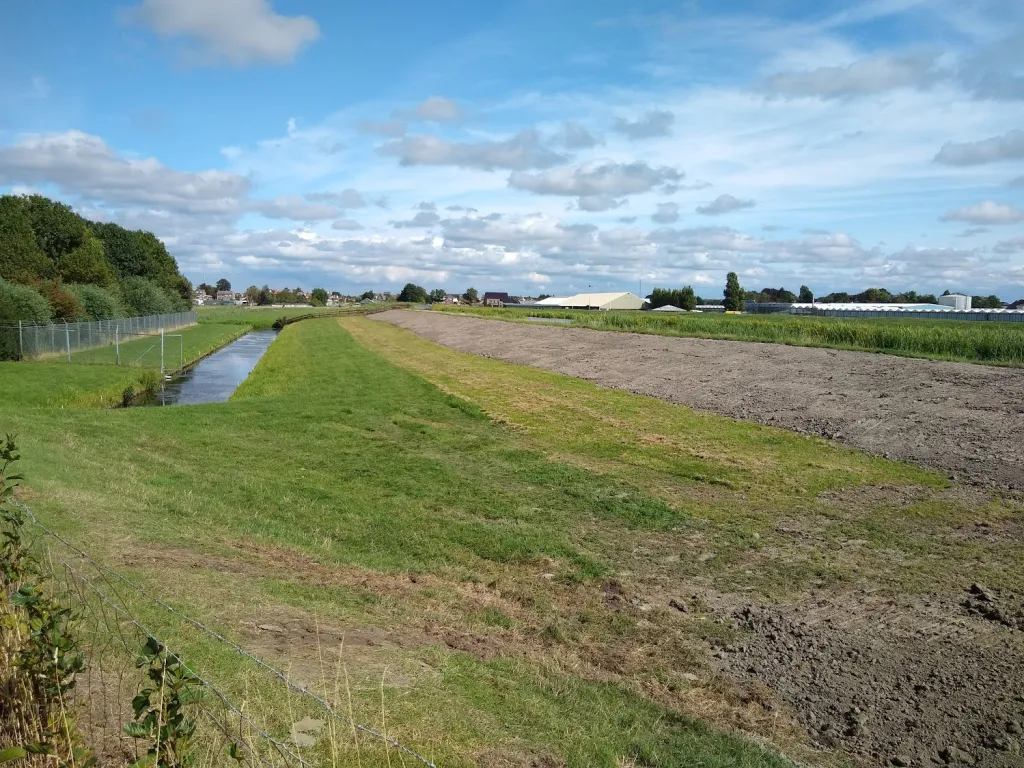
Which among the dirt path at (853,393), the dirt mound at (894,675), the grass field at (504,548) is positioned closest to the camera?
the dirt mound at (894,675)

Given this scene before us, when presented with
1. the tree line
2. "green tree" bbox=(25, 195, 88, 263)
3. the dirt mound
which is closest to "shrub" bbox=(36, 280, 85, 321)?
the tree line

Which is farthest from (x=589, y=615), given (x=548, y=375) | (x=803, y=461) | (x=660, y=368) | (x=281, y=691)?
(x=548, y=375)

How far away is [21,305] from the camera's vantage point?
41.4 metres

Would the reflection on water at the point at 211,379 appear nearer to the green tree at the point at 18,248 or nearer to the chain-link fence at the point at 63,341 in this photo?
the chain-link fence at the point at 63,341

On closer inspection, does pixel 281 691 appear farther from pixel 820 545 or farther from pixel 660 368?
pixel 660 368

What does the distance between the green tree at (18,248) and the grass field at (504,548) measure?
47.4 metres

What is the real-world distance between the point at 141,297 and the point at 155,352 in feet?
113

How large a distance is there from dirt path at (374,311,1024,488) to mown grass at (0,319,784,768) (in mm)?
6041

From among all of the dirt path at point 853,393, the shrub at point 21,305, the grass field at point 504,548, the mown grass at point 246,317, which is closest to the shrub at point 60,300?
the shrub at point 21,305

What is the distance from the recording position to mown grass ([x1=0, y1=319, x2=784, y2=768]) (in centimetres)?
544

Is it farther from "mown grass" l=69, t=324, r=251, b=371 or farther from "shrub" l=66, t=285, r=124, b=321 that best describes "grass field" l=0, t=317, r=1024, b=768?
"shrub" l=66, t=285, r=124, b=321

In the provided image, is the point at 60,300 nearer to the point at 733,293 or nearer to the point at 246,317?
the point at 246,317

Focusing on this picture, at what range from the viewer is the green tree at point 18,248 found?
58.4 m

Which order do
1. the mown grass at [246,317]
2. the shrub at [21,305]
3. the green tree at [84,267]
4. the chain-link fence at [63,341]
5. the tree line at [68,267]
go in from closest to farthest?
the chain-link fence at [63,341]
the shrub at [21,305]
the tree line at [68,267]
the green tree at [84,267]
the mown grass at [246,317]
